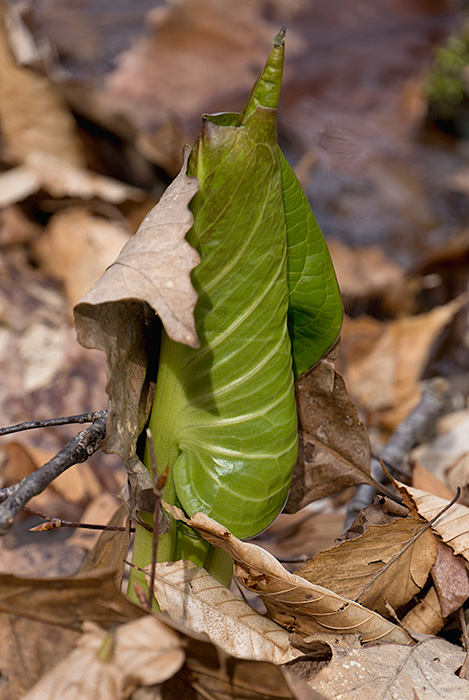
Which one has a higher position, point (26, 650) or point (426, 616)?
point (26, 650)

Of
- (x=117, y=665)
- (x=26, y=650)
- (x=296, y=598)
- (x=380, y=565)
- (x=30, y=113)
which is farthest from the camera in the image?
(x=30, y=113)

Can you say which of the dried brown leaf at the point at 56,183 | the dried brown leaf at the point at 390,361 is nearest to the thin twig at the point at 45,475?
the dried brown leaf at the point at 390,361

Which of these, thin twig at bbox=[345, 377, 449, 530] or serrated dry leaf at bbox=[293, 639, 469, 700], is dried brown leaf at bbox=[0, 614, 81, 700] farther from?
thin twig at bbox=[345, 377, 449, 530]

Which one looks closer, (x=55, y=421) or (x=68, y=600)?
(x=68, y=600)

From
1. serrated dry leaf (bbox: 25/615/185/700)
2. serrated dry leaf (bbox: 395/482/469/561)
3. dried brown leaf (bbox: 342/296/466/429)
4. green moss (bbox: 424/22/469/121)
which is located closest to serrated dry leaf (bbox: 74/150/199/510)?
serrated dry leaf (bbox: 25/615/185/700)

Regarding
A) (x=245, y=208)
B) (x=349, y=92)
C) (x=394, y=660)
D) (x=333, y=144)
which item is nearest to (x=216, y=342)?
(x=245, y=208)

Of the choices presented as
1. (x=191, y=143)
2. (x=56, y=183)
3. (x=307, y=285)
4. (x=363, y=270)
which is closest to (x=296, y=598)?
(x=307, y=285)

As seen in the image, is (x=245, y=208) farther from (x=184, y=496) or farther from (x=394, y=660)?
(x=394, y=660)

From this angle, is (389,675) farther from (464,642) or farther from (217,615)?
(217,615)
